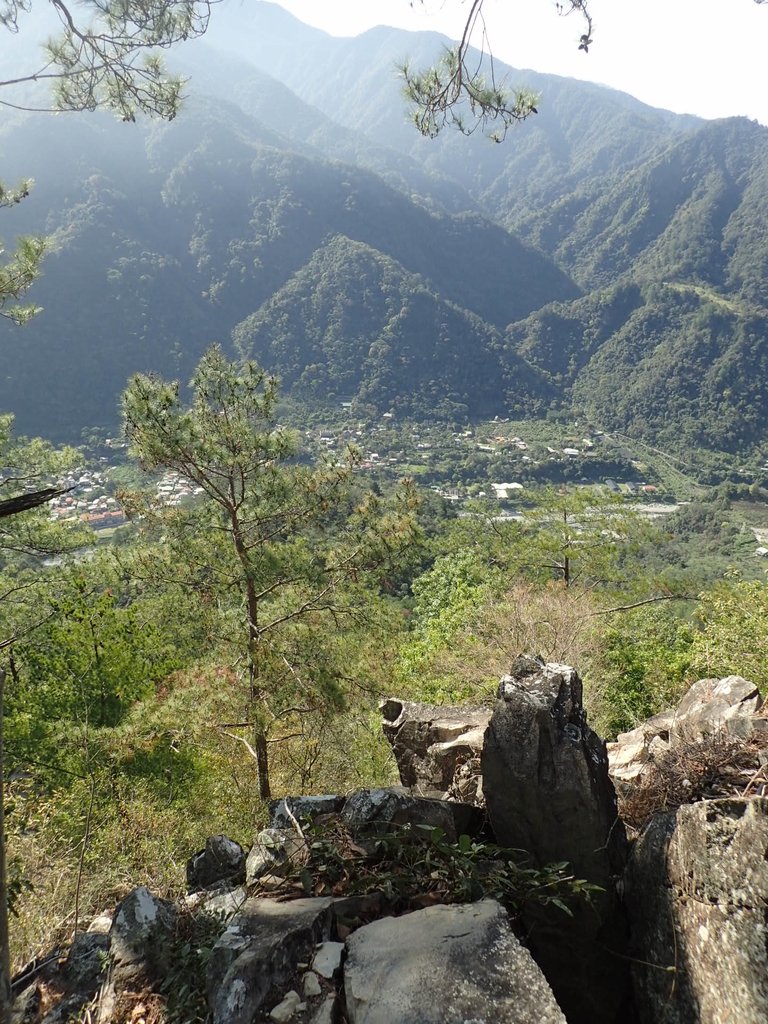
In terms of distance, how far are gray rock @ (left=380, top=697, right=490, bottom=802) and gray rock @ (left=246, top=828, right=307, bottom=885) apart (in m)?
1.45

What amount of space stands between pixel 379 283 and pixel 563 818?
127 m

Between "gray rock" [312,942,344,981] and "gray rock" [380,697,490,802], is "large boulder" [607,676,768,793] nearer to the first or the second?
"gray rock" [380,697,490,802]

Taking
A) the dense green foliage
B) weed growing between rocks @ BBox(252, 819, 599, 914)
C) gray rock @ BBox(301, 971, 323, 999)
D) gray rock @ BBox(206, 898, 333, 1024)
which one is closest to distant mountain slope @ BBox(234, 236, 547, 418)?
the dense green foliage

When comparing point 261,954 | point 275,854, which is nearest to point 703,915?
point 261,954

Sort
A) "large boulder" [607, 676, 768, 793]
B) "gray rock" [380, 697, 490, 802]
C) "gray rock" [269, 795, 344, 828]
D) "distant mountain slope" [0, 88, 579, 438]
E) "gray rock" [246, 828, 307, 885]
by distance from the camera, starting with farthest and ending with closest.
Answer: "distant mountain slope" [0, 88, 579, 438], "gray rock" [380, 697, 490, 802], "gray rock" [269, 795, 344, 828], "large boulder" [607, 676, 768, 793], "gray rock" [246, 828, 307, 885]

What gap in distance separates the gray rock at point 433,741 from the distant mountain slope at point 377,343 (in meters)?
92.8

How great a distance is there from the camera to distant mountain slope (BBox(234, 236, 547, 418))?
103 metres

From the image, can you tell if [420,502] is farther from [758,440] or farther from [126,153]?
[126,153]

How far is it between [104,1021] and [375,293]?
12640 cm

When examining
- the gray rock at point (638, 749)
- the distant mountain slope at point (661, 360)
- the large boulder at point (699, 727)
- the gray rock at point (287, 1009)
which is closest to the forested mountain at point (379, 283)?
the distant mountain slope at point (661, 360)

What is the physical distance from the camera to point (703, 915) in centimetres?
276

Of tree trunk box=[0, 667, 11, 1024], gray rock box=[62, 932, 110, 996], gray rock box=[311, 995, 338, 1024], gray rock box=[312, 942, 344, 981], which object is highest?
tree trunk box=[0, 667, 11, 1024]

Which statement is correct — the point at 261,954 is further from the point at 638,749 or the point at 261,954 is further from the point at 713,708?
the point at 638,749

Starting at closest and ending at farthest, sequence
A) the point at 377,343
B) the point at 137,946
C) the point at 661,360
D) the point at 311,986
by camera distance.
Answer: the point at 311,986, the point at 137,946, the point at 661,360, the point at 377,343
